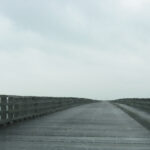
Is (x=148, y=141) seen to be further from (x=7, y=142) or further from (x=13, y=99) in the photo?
(x=13, y=99)

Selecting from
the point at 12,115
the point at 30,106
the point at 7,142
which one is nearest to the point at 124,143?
the point at 7,142

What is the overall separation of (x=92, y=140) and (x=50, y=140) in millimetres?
1137

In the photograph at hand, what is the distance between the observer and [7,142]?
13117 millimetres

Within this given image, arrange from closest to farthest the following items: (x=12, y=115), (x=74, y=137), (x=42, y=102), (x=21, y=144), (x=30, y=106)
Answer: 1. (x=21, y=144)
2. (x=74, y=137)
3. (x=12, y=115)
4. (x=30, y=106)
5. (x=42, y=102)

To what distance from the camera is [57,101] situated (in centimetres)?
4209

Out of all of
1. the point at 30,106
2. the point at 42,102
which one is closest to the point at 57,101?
the point at 42,102

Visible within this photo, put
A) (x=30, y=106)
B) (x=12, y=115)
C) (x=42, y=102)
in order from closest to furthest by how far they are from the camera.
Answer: (x=12, y=115) < (x=30, y=106) < (x=42, y=102)

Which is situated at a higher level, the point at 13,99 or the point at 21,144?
the point at 13,99

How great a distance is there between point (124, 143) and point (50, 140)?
2.01 meters

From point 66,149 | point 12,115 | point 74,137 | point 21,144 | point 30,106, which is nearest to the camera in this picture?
point 66,149

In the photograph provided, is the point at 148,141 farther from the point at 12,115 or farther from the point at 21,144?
the point at 12,115

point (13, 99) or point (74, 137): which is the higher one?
point (13, 99)

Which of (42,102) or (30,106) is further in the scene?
(42,102)

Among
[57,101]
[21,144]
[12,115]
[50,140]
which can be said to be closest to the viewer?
[21,144]
